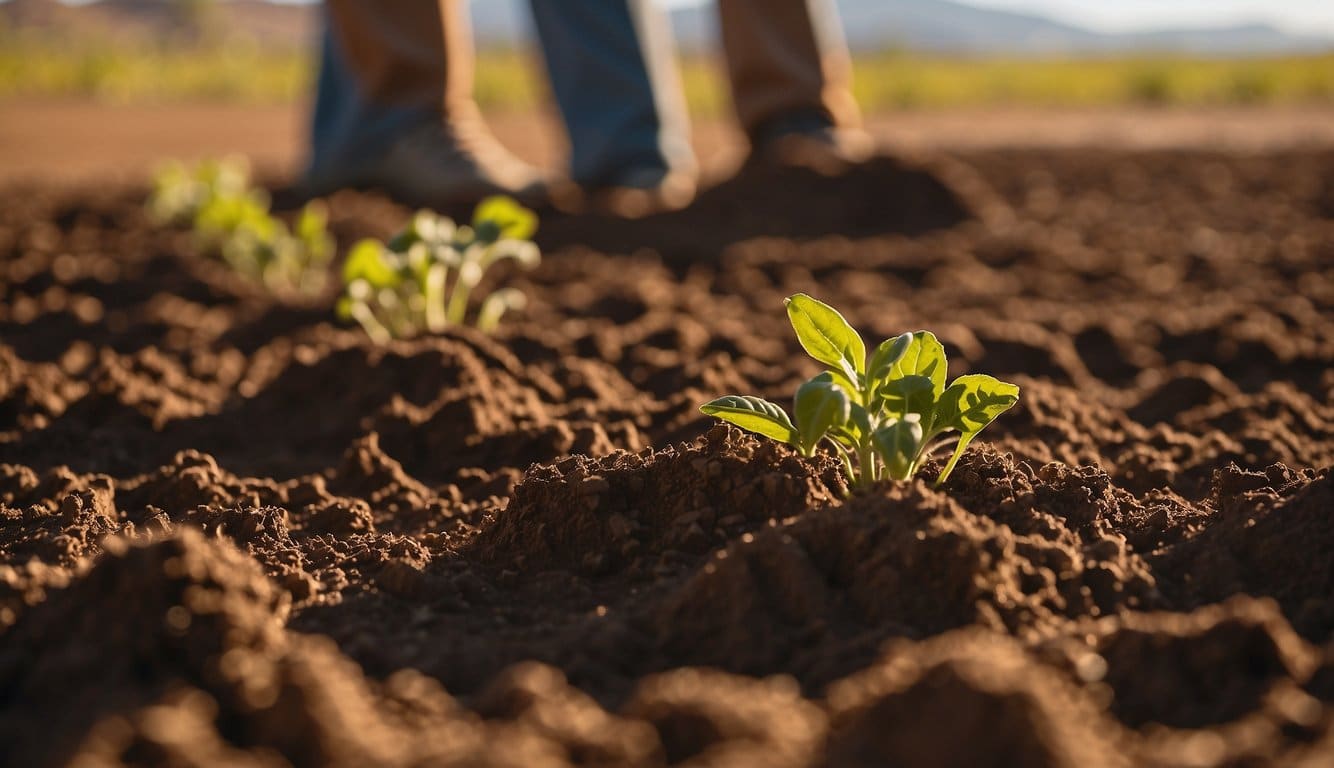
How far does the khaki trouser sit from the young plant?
3711 mm

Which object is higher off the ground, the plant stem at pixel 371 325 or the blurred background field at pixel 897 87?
the plant stem at pixel 371 325

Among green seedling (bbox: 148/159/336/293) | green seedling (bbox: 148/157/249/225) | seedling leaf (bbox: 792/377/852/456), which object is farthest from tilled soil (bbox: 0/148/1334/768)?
green seedling (bbox: 148/157/249/225)

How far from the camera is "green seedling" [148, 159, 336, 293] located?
144 inches

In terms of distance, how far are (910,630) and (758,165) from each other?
4.05m

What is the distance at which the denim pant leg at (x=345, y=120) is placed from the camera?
5254mm

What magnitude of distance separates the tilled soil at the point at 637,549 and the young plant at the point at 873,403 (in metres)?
0.08

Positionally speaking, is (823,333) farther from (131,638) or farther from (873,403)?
(131,638)

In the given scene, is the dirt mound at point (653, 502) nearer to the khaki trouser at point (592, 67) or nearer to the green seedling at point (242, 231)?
the green seedling at point (242, 231)

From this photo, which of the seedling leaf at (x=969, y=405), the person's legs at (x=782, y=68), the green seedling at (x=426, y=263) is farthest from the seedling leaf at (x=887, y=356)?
the person's legs at (x=782, y=68)

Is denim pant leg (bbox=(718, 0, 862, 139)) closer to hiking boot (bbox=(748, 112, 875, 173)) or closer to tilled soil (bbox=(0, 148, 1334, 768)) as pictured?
hiking boot (bbox=(748, 112, 875, 173))

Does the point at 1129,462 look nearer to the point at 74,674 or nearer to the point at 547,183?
the point at 74,674

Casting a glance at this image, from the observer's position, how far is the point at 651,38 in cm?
521

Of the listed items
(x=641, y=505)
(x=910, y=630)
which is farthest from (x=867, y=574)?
(x=641, y=505)

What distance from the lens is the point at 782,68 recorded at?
546 cm
